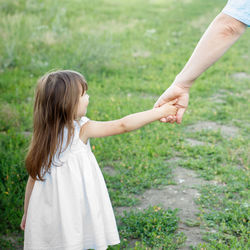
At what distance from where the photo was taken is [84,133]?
2598 mm

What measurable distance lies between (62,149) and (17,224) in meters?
1.29

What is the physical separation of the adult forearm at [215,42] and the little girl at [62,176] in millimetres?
1039

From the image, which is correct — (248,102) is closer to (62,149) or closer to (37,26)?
(62,149)

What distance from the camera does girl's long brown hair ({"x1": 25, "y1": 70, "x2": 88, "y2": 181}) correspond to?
7.98 ft

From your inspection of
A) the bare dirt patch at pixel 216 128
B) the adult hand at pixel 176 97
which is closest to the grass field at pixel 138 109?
the bare dirt patch at pixel 216 128

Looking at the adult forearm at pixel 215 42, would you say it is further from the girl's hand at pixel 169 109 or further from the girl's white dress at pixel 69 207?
the girl's white dress at pixel 69 207

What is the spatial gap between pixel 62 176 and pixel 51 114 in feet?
1.37

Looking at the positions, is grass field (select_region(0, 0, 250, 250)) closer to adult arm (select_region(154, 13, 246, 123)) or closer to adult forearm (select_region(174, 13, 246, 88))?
adult arm (select_region(154, 13, 246, 123))

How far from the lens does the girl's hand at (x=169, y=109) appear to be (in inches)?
116

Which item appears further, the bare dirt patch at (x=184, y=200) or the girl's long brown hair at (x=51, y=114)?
the bare dirt patch at (x=184, y=200)

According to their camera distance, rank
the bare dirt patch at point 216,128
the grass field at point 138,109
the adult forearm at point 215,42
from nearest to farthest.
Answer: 1. the adult forearm at point 215,42
2. the grass field at point 138,109
3. the bare dirt patch at point 216,128

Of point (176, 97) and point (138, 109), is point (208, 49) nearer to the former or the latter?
point (176, 97)

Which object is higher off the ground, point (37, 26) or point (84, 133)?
point (37, 26)

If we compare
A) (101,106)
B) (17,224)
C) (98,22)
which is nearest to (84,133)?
(17,224)
